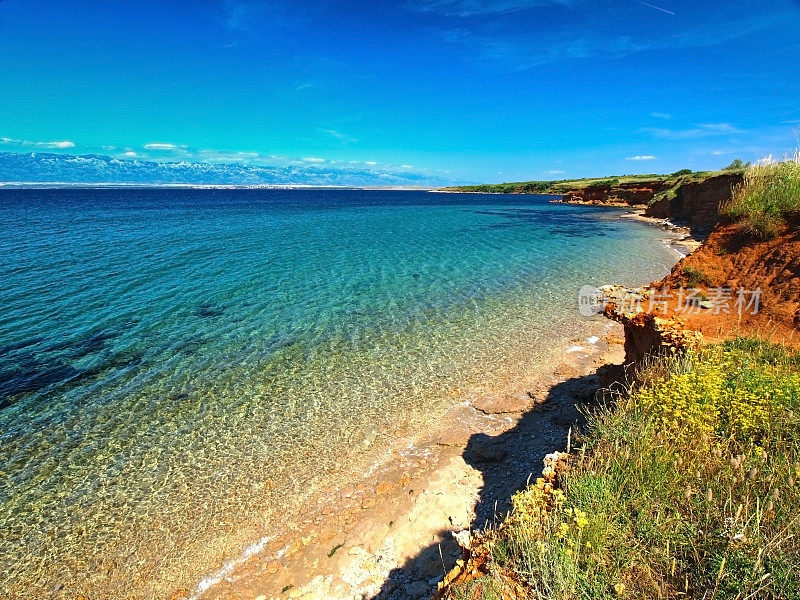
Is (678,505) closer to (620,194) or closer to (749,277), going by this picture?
(749,277)

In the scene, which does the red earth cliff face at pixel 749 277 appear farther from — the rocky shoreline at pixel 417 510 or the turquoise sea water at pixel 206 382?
the turquoise sea water at pixel 206 382

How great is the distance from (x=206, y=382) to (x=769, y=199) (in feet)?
56.7

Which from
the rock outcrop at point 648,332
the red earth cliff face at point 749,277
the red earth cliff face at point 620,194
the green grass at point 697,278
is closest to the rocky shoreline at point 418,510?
the rock outcrop at point 648,332

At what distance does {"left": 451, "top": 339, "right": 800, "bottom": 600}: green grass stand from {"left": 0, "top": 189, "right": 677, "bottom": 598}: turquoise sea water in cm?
538

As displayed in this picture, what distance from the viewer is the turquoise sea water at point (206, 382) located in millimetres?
7000

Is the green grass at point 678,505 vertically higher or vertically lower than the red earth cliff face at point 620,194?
lower

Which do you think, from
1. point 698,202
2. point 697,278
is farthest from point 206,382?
point 698,202

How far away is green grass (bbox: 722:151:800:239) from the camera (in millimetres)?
11016

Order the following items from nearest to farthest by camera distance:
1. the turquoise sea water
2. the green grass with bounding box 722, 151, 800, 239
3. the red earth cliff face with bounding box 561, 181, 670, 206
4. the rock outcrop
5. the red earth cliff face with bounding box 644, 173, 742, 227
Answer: the turquoise sea water → the rock outcrop → the green grass with bounding box 722, 151, 800, 239 → the red earth cliff face with bounding box 644, 173, 742, 227 → the red earth cliff face with bounding box 561, 181, 670, 206

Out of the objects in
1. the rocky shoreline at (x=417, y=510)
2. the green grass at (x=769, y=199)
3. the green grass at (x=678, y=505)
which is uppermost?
the green grass at (x=769, y=199)

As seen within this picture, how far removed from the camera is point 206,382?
37.7 ft

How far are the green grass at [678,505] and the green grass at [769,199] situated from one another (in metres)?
7.96

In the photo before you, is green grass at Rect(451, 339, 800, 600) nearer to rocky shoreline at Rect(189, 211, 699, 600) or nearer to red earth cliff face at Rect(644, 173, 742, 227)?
rocky shoreline at Rect(189, 211, 699, 600)

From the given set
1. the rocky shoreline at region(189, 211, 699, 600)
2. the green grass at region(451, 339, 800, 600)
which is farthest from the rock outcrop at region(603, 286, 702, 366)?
the rocky shoreline at region(189, 211, 699, 600)
